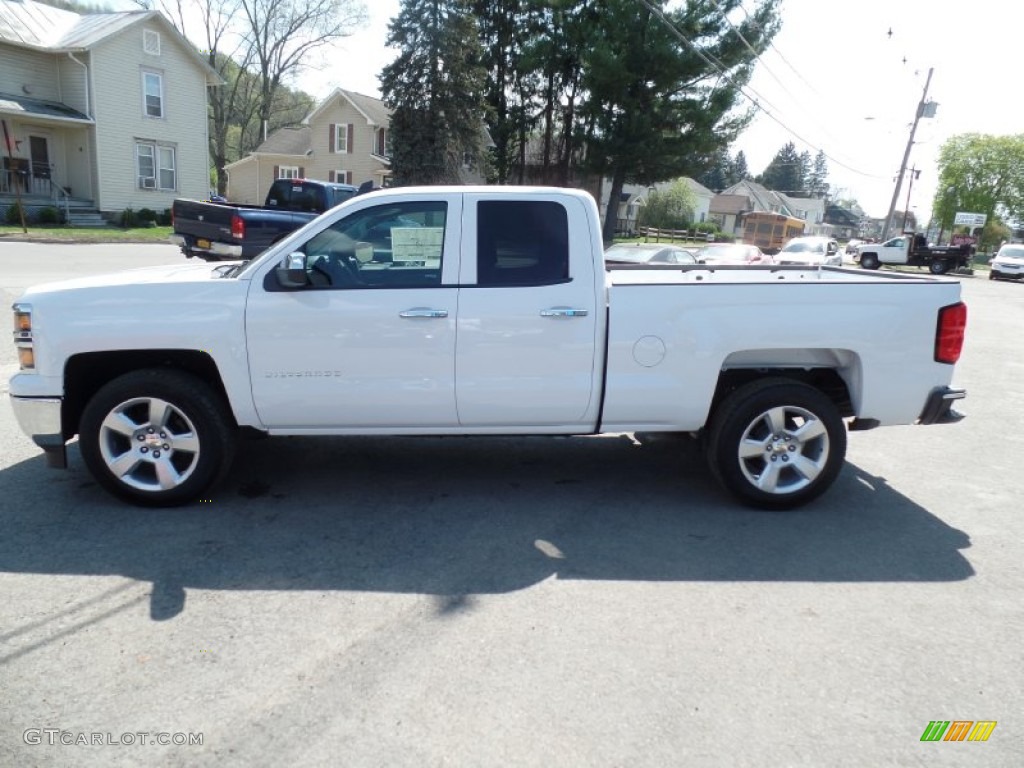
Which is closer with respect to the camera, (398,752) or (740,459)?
(398,752)

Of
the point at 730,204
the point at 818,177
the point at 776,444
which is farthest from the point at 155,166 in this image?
the point at 818,177

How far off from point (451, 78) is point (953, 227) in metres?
54.8

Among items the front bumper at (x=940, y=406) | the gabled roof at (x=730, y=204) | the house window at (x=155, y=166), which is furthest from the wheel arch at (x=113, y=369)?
the gabled roof at (x=730, y=204)

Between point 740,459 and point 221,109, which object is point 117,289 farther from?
point 221,109

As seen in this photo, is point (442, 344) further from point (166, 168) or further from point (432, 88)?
point (166, 168)

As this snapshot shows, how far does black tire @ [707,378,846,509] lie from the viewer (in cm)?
475

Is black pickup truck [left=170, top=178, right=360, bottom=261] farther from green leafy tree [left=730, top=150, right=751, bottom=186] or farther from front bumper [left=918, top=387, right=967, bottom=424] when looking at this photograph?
green leafy tree [left=730, top=150, right=751, bottom=186]

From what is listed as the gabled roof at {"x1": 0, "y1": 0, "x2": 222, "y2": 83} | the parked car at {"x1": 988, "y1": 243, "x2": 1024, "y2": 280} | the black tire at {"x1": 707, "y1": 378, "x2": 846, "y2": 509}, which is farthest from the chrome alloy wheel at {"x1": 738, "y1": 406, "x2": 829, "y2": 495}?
the parked car at {"x1": 988, "y1": 243, "x2": 1024, "y2": 280}

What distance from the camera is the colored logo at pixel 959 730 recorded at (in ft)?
9.27

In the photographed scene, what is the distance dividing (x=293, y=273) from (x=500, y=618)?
7.48ft

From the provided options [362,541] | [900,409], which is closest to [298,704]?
[362,541]

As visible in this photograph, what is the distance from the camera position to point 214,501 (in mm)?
4781

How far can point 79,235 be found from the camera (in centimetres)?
2439

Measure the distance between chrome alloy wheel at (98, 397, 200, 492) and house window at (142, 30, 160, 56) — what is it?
3292 cm
